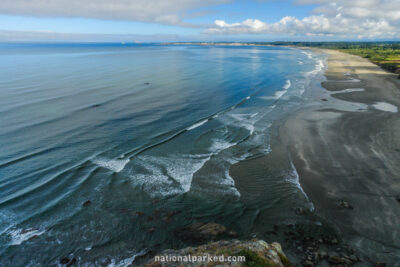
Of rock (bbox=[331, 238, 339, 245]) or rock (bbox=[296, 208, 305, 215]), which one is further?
rock (bbox=[296, 208, 305, 215])

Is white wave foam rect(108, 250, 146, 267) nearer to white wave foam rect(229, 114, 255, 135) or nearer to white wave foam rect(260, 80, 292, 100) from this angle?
white wave foam rect(229, 114, 255, 135)

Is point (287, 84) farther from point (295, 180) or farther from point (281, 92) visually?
point (295, 180)

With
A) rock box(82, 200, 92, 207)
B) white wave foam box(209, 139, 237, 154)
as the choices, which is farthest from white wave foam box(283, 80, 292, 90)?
rock box(82, 200, 92, 207)

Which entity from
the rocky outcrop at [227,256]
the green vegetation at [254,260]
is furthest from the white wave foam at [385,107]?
the green vegetation at [254,260]

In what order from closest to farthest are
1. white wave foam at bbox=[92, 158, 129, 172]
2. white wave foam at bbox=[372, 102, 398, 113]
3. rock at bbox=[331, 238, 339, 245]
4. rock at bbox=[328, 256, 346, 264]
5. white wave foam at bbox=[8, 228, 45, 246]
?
1. rock at bbox=[328, 256, 346, 264]
2. rock at bbox=[331, 238, 339, 245]
3. white wave foam at bbox=[8, 228, 45, 246]
4. white wave foam at bbox=[92, 158, 129, 172]
5. white wave foam at bbox=[372, 102, 398, 113]

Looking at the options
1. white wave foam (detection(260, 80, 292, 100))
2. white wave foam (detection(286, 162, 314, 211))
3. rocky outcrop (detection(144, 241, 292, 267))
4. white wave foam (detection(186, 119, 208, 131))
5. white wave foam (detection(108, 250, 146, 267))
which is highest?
rocky outcrop (detection(144, 241, 292, 267))

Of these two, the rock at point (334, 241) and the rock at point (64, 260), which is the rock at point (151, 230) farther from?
the rock at point (334, 241)
